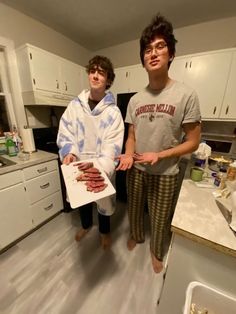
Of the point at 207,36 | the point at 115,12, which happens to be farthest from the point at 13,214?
the point at 207,36

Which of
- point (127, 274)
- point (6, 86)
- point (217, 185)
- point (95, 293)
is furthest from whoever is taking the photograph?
point (6, 86)

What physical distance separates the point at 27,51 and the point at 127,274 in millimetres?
2263

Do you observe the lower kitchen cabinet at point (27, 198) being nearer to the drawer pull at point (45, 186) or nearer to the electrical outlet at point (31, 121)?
the drawer pull at point (45, 186)

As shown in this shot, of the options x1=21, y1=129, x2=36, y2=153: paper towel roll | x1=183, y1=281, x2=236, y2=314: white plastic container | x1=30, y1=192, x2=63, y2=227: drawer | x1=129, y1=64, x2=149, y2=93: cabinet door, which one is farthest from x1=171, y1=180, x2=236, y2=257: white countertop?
x1=129, y1=64, x2=149, y2=93: cabinet door

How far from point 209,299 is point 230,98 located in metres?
1.84

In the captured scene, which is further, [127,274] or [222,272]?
[127,274]

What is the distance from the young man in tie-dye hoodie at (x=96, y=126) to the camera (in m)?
1.07

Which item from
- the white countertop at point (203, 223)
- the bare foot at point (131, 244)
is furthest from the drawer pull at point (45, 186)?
the white countertop at point (203, 223)

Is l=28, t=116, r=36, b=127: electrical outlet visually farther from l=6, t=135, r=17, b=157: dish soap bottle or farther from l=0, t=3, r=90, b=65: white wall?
l=0, t=3, r=90, b=65: white wall

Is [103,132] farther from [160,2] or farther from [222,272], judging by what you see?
[160,2]

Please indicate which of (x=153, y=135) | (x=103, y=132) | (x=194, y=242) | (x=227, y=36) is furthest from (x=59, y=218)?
(x=227, y=36)

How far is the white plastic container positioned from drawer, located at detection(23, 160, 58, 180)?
Answer: 141cm

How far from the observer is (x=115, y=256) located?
4.46 ft

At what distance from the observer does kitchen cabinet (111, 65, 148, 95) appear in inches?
79.6
